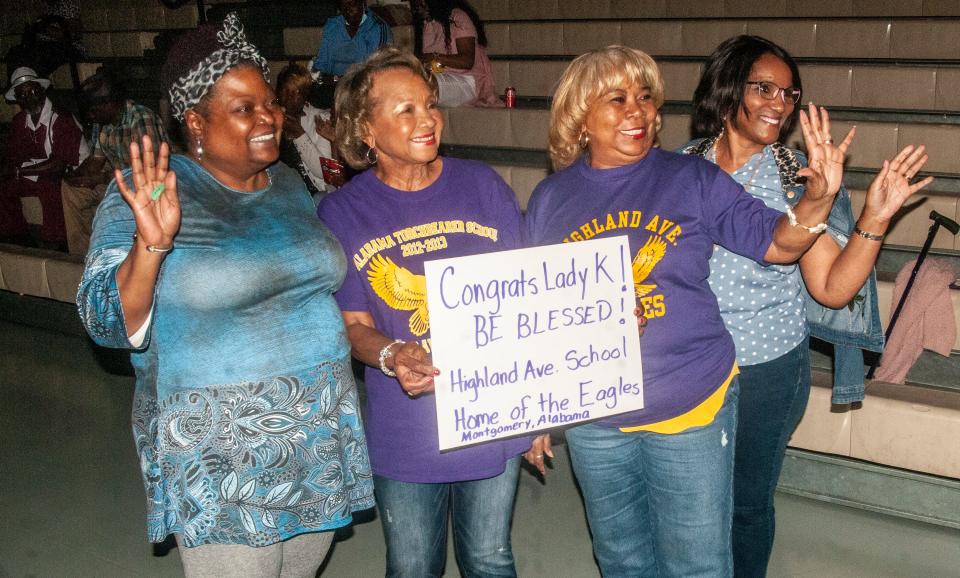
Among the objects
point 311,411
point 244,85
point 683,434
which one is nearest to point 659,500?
point 683,434

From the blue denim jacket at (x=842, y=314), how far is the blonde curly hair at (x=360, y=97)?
0.79 meters

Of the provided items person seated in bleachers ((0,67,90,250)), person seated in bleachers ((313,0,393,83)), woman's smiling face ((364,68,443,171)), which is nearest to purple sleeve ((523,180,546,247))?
woman's smiling face ((364,68,443,171))

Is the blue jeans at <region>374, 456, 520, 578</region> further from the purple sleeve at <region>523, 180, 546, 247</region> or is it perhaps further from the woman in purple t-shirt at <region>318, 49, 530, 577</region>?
the purple sleeve at <region>523, 180, 546, 247</region>

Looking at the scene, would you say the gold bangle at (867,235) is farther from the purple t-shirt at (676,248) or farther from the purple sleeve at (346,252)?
the purple sleeve at (346,252)

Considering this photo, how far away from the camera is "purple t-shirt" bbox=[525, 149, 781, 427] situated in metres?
1.91

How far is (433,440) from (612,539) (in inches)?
19.3

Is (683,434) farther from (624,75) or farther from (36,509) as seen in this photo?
(36,509)

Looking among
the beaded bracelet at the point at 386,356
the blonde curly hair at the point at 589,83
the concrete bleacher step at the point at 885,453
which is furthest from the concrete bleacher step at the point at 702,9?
the beaded bracelet at the point at 386,356

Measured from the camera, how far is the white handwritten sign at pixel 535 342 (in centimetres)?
180

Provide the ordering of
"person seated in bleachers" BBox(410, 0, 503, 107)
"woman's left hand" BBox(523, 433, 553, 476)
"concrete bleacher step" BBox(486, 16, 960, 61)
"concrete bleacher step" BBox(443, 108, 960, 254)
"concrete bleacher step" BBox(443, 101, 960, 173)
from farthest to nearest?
1. "person seated in bleachers" BBox(410, 0, 503, 107)
2. "concrete bleacher step" BBox(486, 16, 960, 61)
3. "concrete bleacher step" BBox(443, 101, 960, 173)
4. "concrete bleacher step" BBox(443, 108, 960, 254)
5. "woman's left hand" BBox(523, 433, 553, 476)

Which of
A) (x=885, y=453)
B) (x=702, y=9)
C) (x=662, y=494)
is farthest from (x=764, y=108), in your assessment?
(x=702, y=9)

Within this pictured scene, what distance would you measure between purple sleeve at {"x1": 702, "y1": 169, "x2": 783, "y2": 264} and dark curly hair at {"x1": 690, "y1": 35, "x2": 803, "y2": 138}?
42cm

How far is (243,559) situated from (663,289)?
102 centimetres

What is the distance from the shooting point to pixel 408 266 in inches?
75.7
